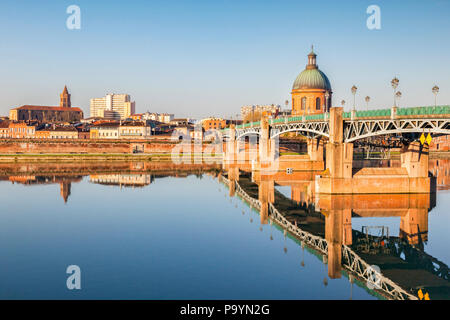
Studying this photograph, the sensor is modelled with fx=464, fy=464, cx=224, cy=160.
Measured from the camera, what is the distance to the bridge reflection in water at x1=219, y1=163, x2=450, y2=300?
26094 millimetres

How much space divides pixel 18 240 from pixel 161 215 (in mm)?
13884

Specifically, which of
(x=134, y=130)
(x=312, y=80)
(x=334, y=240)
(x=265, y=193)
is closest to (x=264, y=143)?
(x=265, y=193)

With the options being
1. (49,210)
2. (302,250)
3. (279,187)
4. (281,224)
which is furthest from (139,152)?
(302,250)

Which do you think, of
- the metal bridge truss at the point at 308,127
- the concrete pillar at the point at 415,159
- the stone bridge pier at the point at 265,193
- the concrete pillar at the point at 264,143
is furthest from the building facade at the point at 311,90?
the concrete pillar at the point at 415,159

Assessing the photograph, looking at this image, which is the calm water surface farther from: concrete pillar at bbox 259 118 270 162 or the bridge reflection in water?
concrete pillar at bbox 259 118 270 162

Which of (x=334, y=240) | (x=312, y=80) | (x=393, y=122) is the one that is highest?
(x=312, y=80)

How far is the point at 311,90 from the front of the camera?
12100cm

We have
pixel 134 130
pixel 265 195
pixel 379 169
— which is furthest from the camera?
pixel 134 130

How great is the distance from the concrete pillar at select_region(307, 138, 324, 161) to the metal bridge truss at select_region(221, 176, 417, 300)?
39.5 m

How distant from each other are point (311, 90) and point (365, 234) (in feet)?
290

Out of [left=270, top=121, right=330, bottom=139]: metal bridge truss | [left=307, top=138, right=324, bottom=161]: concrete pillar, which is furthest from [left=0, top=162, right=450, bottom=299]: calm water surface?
[left=307, top=138, right=324, bottom=161]: concrete pillar

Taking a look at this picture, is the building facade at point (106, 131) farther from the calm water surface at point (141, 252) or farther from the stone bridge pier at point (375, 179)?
the stone bridge pier at point (375, 179)

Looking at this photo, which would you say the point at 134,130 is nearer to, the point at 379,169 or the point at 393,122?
the point at 379,169
